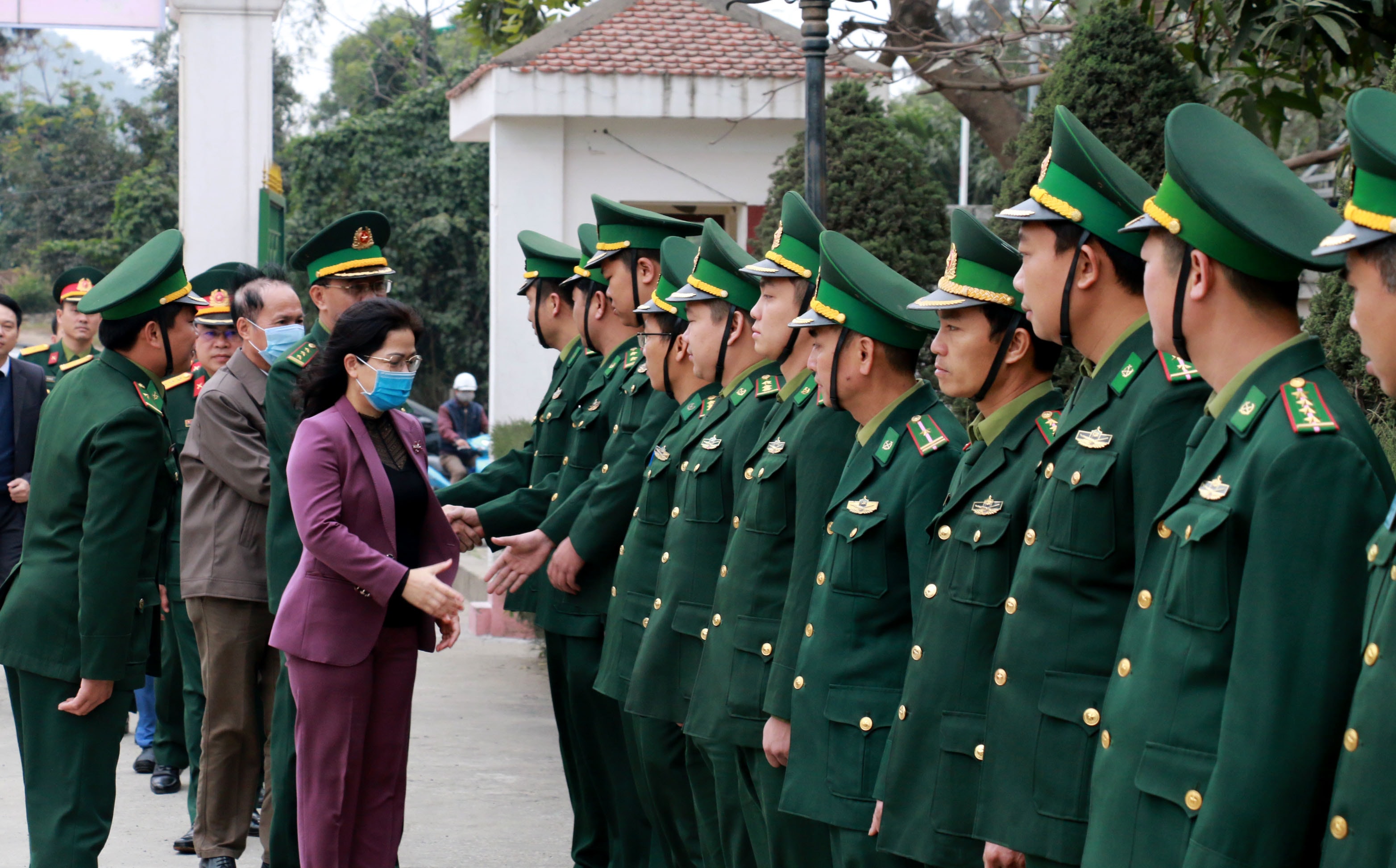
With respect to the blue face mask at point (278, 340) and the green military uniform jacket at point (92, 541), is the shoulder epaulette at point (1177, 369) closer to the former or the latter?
the green military uniform jacket at point (92, 541)

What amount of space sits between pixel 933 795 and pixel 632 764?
7.17 feet

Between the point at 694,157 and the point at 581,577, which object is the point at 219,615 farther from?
the point at 694,157

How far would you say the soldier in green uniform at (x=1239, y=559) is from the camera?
2049 millimetres

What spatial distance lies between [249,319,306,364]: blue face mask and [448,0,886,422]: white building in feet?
24.9

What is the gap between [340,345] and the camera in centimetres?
458

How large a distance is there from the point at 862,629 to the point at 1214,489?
1.33m

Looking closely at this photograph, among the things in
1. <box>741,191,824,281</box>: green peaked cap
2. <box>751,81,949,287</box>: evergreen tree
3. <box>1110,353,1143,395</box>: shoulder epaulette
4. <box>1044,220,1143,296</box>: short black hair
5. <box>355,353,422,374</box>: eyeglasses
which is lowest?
<box>355,353,422,374</box>: eyeglasses

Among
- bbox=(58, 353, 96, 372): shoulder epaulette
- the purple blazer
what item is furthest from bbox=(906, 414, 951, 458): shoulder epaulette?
bbox=(58, 353, 96, 372): shoulder epaulette

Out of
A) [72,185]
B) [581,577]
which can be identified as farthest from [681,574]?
[72,185]

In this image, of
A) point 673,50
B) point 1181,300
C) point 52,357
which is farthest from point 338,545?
point 673,50

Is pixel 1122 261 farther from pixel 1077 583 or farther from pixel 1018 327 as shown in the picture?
pixel 1077 583

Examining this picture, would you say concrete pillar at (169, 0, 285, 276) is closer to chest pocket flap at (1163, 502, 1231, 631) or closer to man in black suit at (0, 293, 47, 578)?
man in black suit at (0, 293, 47, 578)

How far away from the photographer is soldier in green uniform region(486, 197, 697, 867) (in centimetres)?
516

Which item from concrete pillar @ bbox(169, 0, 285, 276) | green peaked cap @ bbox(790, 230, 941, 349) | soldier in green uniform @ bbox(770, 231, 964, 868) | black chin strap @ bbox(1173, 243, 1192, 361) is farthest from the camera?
concrete pillar @ bbox(169, 0, 285, 276)
